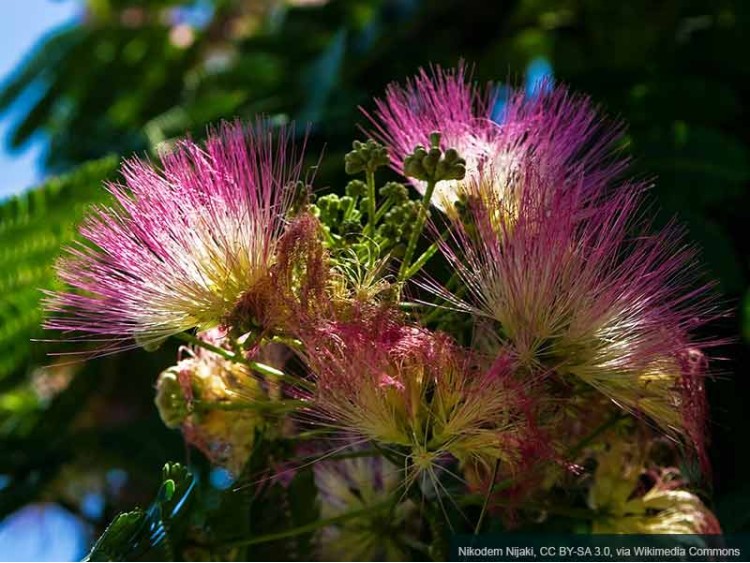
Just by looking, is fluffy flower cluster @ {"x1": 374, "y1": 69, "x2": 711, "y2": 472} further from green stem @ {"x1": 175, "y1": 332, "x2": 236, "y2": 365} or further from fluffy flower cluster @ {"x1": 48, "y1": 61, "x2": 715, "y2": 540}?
green stem @ {"x1": 175, "y1": 332, "x2": 236, "y2": 365}

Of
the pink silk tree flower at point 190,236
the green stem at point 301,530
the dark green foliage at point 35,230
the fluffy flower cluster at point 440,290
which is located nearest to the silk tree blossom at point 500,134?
the fluffy flower cluster at point 440,290

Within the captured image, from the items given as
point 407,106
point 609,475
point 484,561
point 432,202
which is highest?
point 407,106

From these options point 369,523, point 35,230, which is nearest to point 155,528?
point 369,523

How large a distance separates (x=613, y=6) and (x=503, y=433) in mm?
2335

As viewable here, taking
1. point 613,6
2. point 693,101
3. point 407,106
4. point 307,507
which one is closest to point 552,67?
point 613,6

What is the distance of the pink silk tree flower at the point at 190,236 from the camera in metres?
1.58

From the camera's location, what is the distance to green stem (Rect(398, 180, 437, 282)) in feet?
5.18

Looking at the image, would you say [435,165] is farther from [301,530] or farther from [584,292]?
[301,530]

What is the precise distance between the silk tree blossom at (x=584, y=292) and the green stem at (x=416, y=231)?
0.06 meters

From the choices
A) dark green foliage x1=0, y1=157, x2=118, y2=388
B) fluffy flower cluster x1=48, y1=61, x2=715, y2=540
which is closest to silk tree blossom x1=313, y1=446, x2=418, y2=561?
fluffy flower cluster x1=48, y1=61, x2=715, y2=540

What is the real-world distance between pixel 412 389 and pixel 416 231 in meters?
0.25

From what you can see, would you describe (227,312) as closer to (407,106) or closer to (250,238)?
(250,238)

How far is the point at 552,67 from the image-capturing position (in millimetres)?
3418

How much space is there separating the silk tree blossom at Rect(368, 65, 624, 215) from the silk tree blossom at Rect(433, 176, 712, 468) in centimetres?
11
